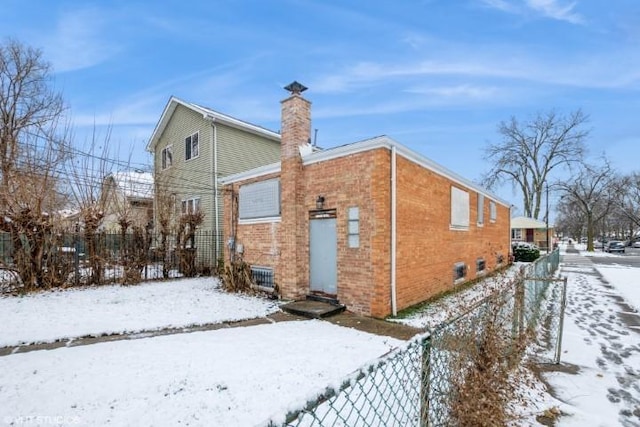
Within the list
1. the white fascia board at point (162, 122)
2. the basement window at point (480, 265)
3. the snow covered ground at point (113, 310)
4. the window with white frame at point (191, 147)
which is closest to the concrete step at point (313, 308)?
the snow covered ground at point (113, 310)

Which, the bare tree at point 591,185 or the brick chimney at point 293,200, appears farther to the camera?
the bare tree at point 591,185

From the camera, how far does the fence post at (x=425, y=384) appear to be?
1922mm

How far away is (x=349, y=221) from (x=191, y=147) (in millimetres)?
11382

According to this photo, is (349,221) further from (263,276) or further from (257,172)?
(257,172)

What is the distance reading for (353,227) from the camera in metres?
7.11

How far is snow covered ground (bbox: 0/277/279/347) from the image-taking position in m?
5.72

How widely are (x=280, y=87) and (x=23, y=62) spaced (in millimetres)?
18406

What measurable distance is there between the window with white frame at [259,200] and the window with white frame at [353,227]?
2.24 meters

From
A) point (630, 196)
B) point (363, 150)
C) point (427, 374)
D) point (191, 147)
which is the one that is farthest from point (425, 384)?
point (630, 196)

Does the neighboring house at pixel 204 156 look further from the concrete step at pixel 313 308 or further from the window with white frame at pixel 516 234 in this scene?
the window with white frame at pixel 516 234

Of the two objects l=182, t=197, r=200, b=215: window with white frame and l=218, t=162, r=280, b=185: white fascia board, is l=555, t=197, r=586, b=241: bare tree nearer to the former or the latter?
l=182, t=197, r=200, b=215: window with white frame

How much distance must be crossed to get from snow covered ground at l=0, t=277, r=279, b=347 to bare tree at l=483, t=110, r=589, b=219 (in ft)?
128

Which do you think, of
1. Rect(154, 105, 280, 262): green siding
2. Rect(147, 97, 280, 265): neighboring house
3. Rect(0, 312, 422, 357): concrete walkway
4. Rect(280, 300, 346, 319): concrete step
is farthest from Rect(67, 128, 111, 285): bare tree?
Rect(280, 300, 346, 319): concrete step

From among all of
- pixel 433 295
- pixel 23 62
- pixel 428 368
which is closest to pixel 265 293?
pixel 433 295
